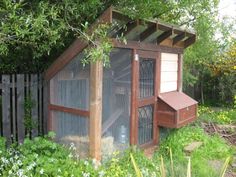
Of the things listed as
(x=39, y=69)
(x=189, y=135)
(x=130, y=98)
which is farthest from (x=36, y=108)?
(x=189, y=135)

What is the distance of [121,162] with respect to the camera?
4785 mm

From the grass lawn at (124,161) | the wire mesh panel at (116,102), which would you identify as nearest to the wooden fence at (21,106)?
the grass lawn at (124,161)

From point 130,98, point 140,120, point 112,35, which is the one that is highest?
point 112,35

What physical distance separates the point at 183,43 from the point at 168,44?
0.75 meters

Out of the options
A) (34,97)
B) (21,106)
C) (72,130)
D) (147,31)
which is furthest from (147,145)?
(21,106)

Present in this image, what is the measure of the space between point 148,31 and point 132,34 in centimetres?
31

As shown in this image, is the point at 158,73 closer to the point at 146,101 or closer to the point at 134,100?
the point at 146,101

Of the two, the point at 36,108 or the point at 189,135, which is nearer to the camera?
the point at 36,108

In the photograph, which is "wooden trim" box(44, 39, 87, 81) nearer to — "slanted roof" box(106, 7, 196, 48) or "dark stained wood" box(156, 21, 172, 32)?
"slanted roof" box(106, 7, 196, 48)

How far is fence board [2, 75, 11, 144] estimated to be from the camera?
4.89m

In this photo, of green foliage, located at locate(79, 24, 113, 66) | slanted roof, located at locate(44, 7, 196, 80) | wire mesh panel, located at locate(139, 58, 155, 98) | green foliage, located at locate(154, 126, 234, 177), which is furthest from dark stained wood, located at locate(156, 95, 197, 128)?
green foliage, located at locate(79, 24, 113, 66)

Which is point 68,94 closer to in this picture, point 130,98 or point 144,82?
point 130,98

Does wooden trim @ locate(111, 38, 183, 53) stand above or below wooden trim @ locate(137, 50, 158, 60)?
above

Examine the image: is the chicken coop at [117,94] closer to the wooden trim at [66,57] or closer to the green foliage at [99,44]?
the wooden trim at [66,57]
